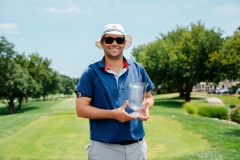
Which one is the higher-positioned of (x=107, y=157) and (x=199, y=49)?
(x=199, y=49)

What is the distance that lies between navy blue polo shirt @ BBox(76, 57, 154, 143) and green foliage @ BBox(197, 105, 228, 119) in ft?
51.2

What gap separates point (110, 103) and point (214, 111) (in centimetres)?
1607

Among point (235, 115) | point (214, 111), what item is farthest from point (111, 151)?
point (214, 111)

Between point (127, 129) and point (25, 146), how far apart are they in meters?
5.64

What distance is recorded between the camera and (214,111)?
58.0 feet

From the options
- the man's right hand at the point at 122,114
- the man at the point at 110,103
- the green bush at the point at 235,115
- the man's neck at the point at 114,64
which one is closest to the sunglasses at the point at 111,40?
the man at the point at 110,103

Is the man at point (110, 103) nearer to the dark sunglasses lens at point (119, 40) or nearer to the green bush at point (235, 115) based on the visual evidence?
the dark sunglasses lens at point (119, 40)

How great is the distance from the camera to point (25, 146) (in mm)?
A: 7645

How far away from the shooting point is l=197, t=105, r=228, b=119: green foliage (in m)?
17.3

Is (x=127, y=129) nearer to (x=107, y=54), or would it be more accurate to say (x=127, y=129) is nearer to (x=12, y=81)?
(x=107, y=54)

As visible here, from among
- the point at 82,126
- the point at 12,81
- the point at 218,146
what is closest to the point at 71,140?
the point at 82,126

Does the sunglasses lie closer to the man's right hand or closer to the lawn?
the man's right hand

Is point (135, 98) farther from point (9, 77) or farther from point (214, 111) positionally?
point (9, 77)

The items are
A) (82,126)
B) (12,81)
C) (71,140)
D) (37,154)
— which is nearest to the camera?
(37,154)
